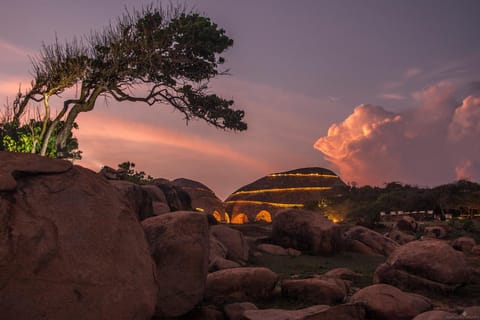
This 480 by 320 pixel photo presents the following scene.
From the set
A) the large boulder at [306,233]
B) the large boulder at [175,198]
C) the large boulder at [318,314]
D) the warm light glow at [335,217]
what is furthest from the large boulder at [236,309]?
the warm light glow at [335,217]

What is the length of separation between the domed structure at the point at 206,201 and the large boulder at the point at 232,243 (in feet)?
150

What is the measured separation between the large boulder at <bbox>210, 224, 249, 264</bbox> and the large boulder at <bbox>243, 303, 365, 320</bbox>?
24.1ft

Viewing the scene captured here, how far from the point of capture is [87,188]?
5.41 metres

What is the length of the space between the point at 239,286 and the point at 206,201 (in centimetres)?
5539

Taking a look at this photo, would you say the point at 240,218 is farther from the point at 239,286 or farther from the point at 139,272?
the point at 139,272

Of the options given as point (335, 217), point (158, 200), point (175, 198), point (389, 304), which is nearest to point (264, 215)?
point (335, 217)

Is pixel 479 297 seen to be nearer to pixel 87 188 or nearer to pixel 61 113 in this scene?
pixel 87 188

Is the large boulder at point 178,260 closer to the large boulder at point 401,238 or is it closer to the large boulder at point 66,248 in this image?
the large boulder at point 66,248

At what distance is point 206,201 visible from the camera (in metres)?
63.5

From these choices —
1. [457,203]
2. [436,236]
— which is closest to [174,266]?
[436,236]

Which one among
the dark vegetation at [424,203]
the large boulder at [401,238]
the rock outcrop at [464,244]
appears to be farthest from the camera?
the dark vegetation at [424,203]

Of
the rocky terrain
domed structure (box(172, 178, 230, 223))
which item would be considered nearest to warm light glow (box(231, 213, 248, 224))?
domed structure (box(172, 178, 230, 223))

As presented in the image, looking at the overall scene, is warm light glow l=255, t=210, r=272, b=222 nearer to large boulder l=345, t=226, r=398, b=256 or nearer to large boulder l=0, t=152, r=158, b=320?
large boulder l=345, t=226, r=398, b=256

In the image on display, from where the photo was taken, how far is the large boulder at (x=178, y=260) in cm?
680
